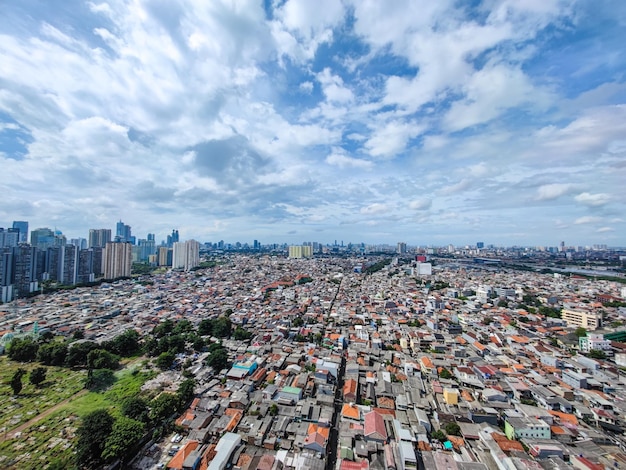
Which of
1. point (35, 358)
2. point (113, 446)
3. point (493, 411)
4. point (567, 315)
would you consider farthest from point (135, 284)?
point (567, 315)

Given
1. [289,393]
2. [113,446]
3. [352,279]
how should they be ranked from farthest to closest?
[352,279] < [289,393] < [113,446]

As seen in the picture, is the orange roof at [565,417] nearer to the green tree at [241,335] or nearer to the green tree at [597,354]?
the green tree at [597,354]

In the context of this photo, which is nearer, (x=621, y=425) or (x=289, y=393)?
(x=621, y=425)

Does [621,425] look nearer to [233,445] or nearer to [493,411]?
[493,411]

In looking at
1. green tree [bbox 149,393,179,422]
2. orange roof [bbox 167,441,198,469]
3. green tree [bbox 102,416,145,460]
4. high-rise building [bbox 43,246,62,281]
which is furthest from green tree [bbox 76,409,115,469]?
high-rise building [bbox 43,246,62,281]

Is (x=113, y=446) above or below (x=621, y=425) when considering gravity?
above

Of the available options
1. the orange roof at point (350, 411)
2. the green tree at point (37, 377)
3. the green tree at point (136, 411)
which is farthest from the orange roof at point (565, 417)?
the green tree at point (37, 377)
